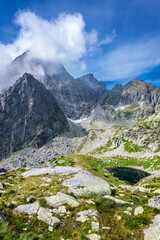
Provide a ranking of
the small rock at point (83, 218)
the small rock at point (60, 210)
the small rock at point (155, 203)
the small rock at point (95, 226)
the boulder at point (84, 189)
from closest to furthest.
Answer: the small rock at point (95, 226)
the small rock at point (83, 218)
the small rock at point (60, 210)
the small rock at point (155, 203)
the boulder at point (84, 189)

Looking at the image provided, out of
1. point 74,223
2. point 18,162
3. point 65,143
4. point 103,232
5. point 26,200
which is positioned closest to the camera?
point 103,232

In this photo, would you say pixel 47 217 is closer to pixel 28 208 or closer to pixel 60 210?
pixel 60 210

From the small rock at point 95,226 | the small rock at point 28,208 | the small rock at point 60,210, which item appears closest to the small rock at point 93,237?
the small rock at point 95,226

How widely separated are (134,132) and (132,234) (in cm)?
11912

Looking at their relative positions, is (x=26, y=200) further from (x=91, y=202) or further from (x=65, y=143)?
(x=65, y=143)

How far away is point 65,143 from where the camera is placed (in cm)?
18562

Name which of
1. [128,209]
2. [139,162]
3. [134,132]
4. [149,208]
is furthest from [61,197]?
[134,132]

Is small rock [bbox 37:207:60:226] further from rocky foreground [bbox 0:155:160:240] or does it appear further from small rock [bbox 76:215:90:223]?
small rock [bbox 76:215:90:223]

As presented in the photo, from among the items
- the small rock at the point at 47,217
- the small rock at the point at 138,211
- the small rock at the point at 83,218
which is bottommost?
the small rock at the point at 138,211

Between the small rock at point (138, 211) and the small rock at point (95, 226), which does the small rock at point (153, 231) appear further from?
the small rock at point (95, 226)

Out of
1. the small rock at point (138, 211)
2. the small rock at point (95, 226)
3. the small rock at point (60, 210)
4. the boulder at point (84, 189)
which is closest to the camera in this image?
the small rock at point (95, 226)

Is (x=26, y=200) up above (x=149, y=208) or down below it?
above

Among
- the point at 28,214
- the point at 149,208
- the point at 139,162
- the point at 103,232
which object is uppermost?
the point at 28,214

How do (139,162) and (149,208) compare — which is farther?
→ (139,162)
